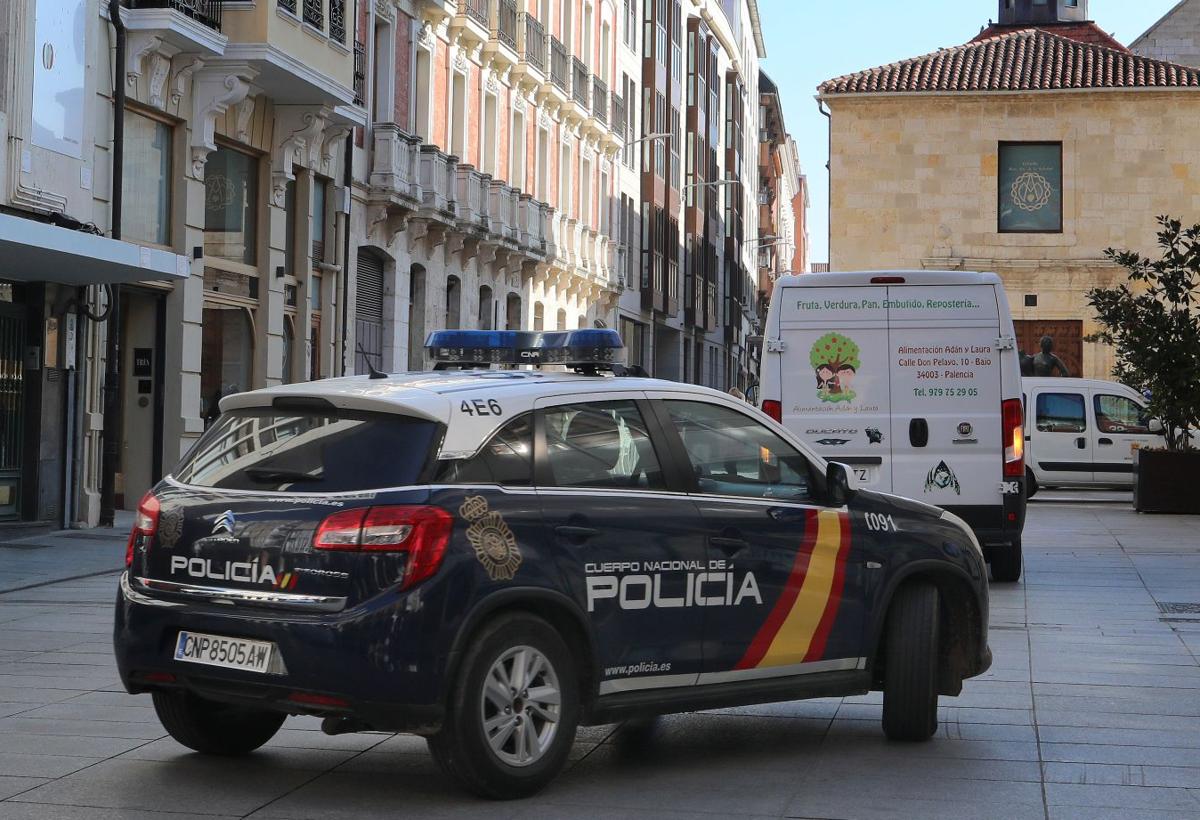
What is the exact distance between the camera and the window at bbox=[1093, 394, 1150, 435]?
2805cm

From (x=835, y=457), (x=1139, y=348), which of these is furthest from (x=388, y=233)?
(x=835, y=457)

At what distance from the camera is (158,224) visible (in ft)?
72.6

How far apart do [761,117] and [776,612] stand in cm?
9932

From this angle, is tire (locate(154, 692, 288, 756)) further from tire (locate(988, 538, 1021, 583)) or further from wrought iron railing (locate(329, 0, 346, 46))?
wrought iron railing (locate(329, 0, 346, 46))

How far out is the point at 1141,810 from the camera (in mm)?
6512

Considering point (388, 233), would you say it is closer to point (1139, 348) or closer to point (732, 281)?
point (1139, 348)

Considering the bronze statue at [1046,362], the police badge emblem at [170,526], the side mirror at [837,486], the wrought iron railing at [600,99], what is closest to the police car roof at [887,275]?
the side mirror at [837,486]

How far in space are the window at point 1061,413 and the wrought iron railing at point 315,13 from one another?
12.0 m

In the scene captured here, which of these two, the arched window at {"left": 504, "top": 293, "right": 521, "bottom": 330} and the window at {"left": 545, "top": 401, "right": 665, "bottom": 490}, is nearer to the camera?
the window at {"left": 545, "top": 401, "right": 665, "bottom": 490}

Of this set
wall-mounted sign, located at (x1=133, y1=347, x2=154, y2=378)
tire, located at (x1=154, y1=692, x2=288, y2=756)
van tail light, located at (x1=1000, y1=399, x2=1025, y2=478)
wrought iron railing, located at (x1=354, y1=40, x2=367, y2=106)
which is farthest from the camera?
wrought iron railing, located at (x1=354, y1=40, x2=367, y2=106)

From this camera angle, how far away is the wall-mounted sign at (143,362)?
22.5m

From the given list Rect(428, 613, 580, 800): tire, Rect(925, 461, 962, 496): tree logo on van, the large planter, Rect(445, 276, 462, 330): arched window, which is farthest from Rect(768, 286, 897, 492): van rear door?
Rect(445, 276, 462, 330): arched window

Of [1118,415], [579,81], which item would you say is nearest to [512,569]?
[1118,415]

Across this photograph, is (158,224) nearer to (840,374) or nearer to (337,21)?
(337,21)
